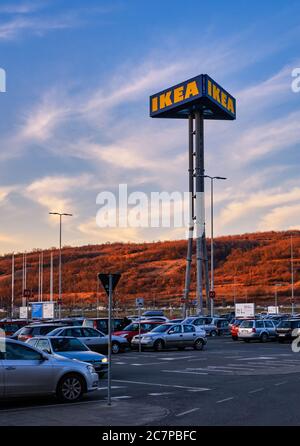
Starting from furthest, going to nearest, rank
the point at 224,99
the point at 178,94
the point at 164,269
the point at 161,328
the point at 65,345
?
the point at 164,269
the point at 224,99
the point at 178,94
the point at 161,328
the point at 65,345

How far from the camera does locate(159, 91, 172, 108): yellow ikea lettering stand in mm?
63219

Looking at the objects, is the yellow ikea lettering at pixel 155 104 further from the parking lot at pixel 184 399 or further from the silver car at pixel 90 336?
the parking lot at pixel 184 399

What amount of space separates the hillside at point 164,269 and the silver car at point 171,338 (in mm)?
77036

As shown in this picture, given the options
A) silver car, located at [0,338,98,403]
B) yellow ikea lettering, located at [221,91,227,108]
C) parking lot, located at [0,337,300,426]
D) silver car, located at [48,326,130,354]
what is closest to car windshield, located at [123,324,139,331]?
silver car, located at [48,326,130,354]

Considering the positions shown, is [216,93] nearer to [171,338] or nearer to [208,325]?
[208,325]

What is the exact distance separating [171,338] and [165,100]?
112 feet

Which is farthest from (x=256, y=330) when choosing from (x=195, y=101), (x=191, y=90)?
(x=191, y=90)

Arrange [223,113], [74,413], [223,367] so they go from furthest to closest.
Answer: [223,113] → [223,367] → [74,413]

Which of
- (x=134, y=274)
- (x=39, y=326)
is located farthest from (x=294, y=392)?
(x=134, y=274)

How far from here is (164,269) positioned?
159 m

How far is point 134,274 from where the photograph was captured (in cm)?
15650

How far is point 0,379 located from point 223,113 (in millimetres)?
53889

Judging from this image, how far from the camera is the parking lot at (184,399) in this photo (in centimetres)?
1238
